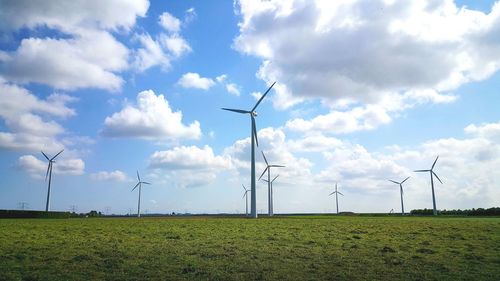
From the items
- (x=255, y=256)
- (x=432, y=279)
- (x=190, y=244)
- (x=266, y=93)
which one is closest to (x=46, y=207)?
(x=266, y=93)

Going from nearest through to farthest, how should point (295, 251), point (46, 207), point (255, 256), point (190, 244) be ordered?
1. point (255, 256)
2. point (295, 251)
3. point (190, 244)
4. point (46, 207)

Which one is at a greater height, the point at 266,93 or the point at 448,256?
the point at 266,93

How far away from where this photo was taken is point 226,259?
23578 millimetres

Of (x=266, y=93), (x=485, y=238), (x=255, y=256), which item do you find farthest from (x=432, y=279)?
(x=266, y=93)

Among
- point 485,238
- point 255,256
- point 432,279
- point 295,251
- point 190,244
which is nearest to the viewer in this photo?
point 432,279

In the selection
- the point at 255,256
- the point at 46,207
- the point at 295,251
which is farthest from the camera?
the point at 46,207

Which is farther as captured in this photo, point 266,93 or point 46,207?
point 46,207

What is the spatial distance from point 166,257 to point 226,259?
355 centimetres

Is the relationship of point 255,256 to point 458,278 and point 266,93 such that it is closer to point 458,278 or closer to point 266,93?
point 458,278

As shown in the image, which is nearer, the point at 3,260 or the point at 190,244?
the point at 3,260

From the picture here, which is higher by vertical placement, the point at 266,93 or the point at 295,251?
the point at 266,93

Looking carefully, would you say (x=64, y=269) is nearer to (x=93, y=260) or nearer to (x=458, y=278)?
(x=93, y=260)

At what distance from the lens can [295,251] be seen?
1067 inches

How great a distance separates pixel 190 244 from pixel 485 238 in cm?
2404
